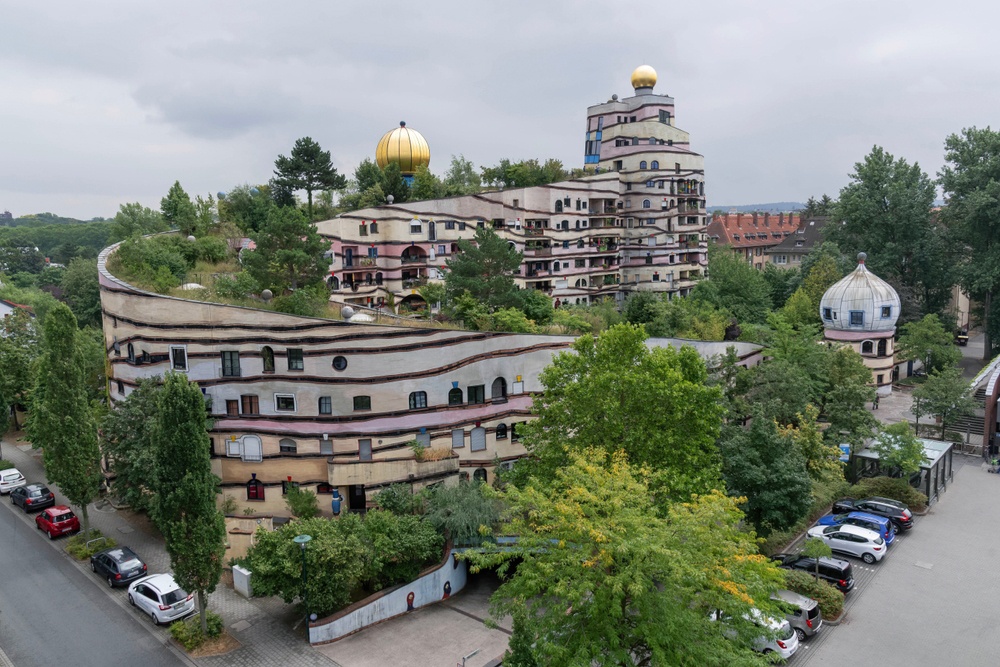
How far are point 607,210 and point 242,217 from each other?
3500 centimetres

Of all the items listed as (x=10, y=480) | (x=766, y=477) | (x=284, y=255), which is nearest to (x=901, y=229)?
(x=766, y=477)

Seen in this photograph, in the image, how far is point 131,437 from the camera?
33906mm

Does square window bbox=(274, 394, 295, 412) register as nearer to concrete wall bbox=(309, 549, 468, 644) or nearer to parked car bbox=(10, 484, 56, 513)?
concrete wall bbox=(309, 549, 468, 644)

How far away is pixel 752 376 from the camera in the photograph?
41.3 meters

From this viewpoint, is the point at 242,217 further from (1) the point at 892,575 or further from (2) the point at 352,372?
(1) the point at 892,575

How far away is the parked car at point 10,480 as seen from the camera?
133 ft

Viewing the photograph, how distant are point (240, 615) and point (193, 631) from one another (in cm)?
234

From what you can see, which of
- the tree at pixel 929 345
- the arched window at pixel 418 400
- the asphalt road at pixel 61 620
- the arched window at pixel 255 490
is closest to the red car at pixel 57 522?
the asphalt road at pixel 61 620

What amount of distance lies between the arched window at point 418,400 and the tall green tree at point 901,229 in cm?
5269

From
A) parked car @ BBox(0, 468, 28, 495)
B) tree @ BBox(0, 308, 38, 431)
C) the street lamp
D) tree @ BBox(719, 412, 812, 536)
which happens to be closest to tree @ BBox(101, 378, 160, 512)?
parked car @ BBox(0, 468, 28, 495)

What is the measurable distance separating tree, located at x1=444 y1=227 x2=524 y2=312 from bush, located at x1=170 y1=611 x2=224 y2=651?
21.8 metres

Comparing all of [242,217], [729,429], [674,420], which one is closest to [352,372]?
[674,420]

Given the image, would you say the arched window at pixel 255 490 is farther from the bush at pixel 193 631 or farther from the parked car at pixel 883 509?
the parked car at pixel 883 509

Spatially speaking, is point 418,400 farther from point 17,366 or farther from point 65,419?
point 17,366
